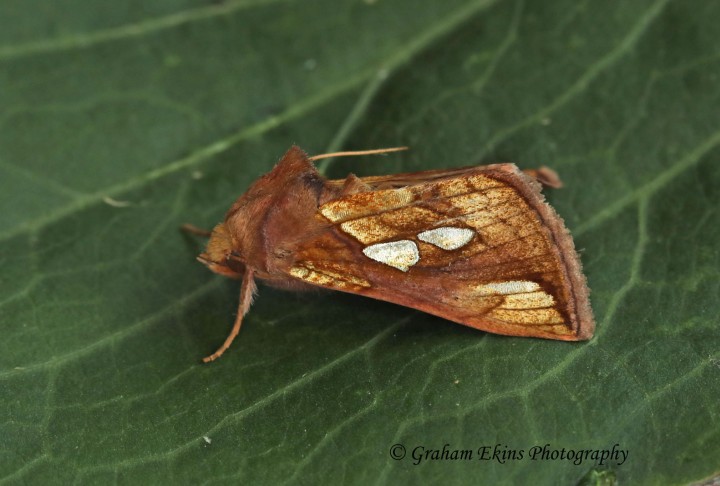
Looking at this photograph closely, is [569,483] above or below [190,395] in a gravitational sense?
below

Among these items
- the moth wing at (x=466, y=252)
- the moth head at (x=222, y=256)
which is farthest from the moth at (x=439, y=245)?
the moth head at (x=222, y=256)

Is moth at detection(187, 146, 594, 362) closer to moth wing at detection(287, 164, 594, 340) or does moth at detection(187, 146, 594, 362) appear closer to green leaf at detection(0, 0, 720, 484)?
moth wing at detection(287, 164, 594, 340)

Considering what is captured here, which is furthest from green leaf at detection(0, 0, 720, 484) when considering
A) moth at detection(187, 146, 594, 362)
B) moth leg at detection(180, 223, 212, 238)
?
moth at detection(187, 146, 594, 362)

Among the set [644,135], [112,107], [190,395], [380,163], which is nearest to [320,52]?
[380,163]

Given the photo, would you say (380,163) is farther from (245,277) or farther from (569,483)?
(569,483)

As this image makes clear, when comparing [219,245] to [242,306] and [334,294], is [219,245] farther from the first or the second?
[334,294]

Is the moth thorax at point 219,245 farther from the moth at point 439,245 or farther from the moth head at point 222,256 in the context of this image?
the moth at point 439,245

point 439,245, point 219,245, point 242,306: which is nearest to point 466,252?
point 439,245
